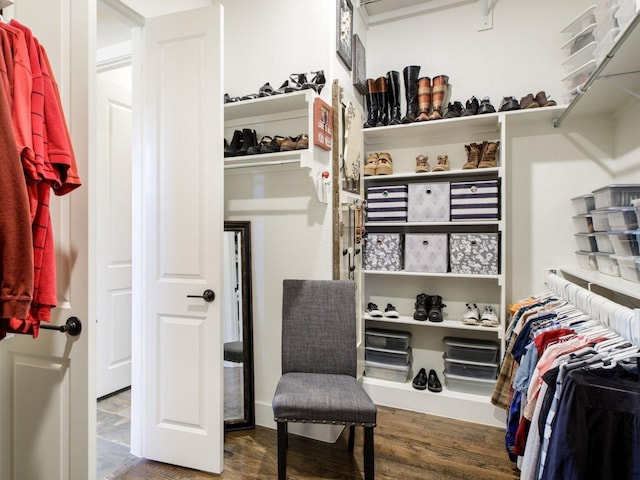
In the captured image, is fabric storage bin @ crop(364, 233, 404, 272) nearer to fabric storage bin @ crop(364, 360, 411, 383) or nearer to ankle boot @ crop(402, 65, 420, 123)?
fabric storage bin @ crop(364, 360, 411, 383)

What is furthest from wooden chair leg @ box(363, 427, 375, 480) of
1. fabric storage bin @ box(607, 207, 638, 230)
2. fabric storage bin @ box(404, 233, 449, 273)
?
fabric storage bin @ box(607, 207, 638, 230)

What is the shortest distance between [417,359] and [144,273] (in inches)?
85.5

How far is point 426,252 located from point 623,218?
3.95ft

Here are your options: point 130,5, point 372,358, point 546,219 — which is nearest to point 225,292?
point 372,358

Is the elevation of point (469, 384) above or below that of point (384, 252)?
below

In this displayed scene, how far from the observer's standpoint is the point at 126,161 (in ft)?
9.72

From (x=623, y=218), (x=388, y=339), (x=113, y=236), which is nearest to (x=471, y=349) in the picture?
(x=388, y=339)

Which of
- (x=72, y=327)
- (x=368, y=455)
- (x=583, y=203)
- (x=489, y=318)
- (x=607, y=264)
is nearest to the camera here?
(x=72, y=327)

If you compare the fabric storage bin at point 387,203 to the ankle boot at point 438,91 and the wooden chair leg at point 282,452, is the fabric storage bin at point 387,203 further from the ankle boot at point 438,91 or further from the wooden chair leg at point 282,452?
the wooden chair leg at point 282,452

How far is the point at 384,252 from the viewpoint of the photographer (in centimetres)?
281

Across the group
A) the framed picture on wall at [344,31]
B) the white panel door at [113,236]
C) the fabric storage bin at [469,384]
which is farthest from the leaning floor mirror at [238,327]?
the fabric storage bin at [469,384]

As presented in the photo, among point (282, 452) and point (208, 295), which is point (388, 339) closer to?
point (282, 452)

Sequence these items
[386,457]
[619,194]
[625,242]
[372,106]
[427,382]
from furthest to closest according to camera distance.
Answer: [372,106] → [427,382] → [386,457] → [619,194] → [625,242]

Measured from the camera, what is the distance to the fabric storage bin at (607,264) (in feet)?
6.01
